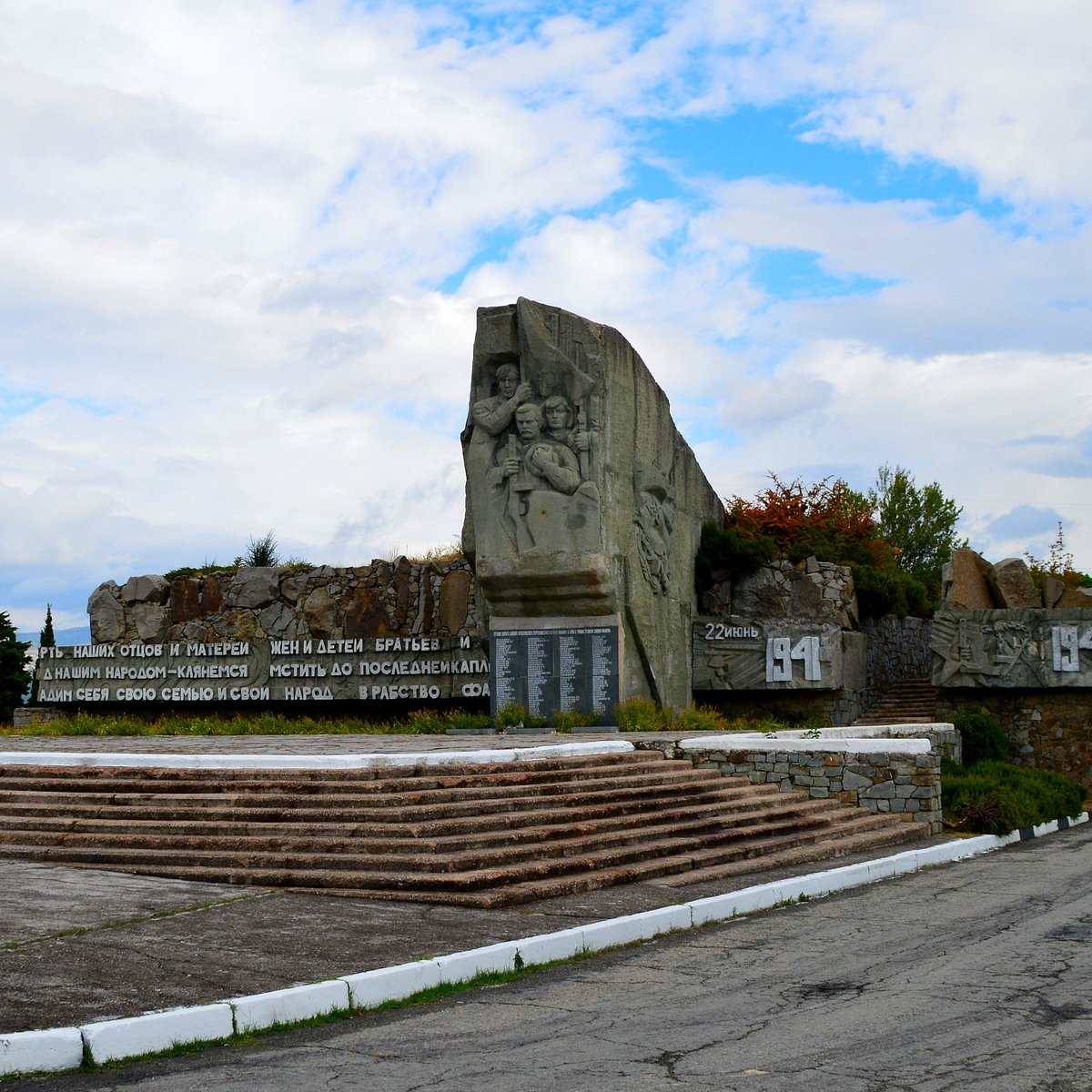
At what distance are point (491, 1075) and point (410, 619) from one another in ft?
76.6

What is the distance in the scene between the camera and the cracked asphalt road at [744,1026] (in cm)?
569

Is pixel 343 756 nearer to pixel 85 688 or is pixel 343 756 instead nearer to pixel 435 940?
pixel 435 940

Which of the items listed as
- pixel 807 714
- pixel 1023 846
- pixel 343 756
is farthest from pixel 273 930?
pixel 807 714

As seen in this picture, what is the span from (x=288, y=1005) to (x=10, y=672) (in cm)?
3226

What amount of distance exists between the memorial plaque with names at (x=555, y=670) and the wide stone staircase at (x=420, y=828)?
729cm

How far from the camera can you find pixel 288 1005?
22.4ft

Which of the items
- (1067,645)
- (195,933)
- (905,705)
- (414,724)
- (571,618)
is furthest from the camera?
(905,705)

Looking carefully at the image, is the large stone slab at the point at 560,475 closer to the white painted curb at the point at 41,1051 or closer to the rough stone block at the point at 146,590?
the rough stone block at the point at 146,590

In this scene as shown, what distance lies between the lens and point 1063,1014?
6.75m

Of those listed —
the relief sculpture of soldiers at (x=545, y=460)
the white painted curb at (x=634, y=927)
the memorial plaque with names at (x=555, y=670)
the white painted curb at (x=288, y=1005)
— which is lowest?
the white painted curb at (x=634, y=927)

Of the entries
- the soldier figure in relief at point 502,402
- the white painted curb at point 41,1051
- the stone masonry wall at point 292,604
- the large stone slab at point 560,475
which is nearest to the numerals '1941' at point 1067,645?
the large stone slab at point 560,475

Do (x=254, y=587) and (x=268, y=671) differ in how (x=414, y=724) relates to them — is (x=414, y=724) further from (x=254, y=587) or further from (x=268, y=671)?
(x=254, y=587)

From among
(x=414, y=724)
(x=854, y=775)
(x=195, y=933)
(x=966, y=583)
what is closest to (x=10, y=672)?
(x=414, y=724)

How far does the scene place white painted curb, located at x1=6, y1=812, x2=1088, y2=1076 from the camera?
593cm
